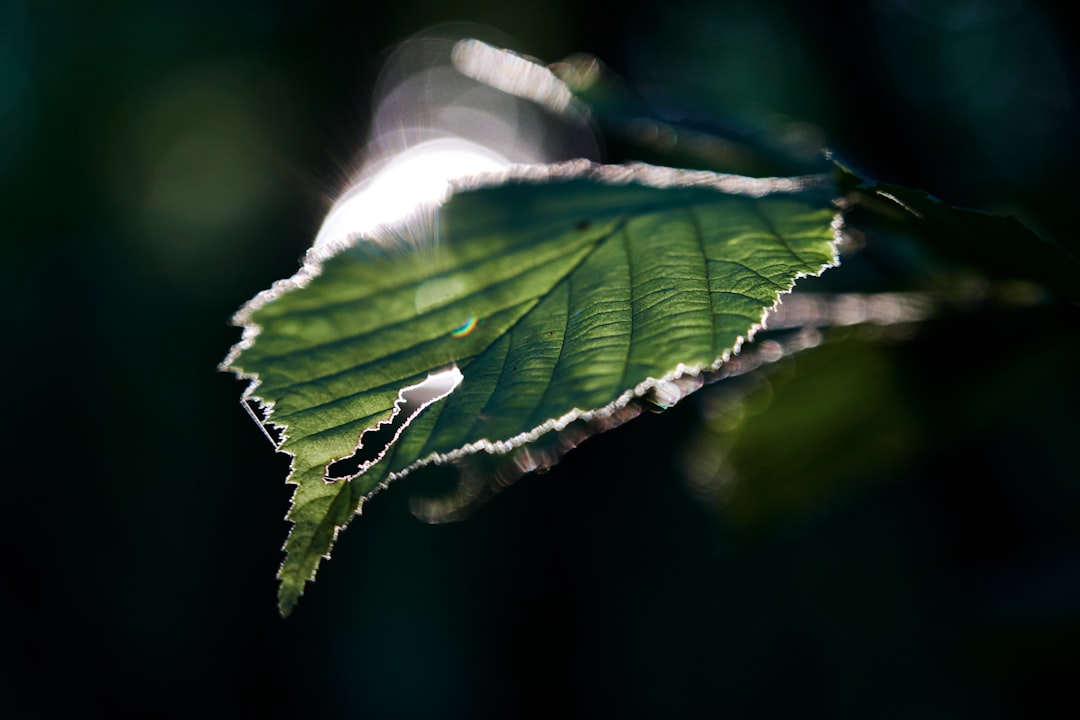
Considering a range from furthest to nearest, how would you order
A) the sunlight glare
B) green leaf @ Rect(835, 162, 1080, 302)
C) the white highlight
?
1. the white highlight
2. the sunlight glare
3. green leaf @ Rect(835, 162, 1080, 302)

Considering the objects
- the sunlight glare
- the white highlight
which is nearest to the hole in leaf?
the sunlight glare

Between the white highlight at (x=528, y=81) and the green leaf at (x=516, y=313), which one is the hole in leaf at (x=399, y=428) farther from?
the white highlight at (x=528, y=81)

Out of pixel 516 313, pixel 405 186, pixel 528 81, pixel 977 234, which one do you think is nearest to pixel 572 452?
pixel 405 186

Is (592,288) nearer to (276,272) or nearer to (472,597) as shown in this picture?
(472,597)

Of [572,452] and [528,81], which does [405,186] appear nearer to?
[528,81]

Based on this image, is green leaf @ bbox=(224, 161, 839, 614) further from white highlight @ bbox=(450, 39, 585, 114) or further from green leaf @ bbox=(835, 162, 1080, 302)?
white highlight @ bbox=(450, 39, 585, 114)

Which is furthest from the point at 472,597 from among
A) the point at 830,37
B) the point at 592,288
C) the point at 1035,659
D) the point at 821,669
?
the point at 592,288
